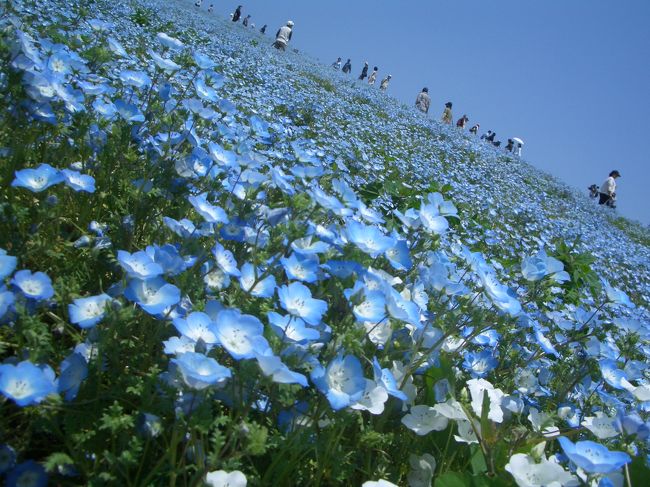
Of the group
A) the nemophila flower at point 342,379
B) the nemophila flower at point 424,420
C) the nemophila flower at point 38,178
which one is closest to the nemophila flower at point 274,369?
the nemophila flower at point 342,379

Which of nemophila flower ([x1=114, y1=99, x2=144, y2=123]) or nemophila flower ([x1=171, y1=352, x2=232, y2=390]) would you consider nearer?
nemophila flower ([x1=171, y1=352, x2=232, y2=390])

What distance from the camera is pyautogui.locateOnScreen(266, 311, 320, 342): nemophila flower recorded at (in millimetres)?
1171

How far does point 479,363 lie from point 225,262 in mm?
1069

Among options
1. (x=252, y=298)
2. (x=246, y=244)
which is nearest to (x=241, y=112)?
(x=246, y=244)

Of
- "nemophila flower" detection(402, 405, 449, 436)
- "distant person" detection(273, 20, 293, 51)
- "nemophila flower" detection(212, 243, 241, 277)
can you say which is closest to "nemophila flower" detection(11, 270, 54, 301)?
"nemophila flower" detection(212, 243, 241, 277)

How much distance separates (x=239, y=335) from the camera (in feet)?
3.29

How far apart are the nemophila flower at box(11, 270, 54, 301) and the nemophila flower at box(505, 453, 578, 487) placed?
3.65 feet

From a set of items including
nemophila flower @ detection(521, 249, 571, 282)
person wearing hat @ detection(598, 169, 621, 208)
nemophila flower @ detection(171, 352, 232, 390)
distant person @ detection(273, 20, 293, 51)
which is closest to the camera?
nemophila flower @ detection(171, 352, 232, 390)

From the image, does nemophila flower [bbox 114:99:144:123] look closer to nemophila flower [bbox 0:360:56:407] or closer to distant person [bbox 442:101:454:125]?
nemophila flower [bbox 0:360:56:407]

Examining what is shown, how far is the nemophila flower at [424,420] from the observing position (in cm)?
134

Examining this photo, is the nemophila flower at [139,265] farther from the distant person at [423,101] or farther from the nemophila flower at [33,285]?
the distant person at [423,101]

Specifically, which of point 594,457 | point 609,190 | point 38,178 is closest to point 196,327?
point 38,178

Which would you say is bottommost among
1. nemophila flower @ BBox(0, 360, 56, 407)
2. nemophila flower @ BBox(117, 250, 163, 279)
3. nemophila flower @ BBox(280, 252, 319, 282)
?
nemophila flower @ BBox(0, 360, 56, 407)

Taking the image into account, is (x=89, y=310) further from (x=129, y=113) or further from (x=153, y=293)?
(x=129, y=113)
